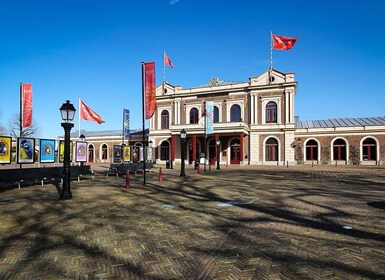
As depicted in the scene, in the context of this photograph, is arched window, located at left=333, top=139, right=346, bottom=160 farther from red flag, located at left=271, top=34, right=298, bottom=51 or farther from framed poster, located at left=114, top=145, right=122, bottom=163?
framed poster, located at left=114, top=145, right=122, bottom=163

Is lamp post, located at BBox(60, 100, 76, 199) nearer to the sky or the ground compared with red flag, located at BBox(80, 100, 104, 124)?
nearer to the ground

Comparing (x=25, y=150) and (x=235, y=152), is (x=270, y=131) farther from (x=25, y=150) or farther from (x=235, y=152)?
(x=25, y=150)

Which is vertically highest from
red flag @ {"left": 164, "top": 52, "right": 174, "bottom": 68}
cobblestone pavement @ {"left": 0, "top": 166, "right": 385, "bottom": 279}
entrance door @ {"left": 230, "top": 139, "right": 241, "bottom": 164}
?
red flag @ {"left": 164, "top": 52, "right": 174, "bottom": 68}

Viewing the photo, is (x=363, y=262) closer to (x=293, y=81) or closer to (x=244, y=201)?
(x=244, y=201)

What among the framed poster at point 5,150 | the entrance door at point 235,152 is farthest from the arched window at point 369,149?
the framed poster at point 5,150

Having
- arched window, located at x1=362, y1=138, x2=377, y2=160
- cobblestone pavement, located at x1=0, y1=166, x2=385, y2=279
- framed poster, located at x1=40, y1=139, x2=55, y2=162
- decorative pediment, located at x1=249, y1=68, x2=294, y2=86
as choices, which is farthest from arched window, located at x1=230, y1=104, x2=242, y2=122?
cobblestone pavement, located at x1=0, y1=166, x2=385, y2=279

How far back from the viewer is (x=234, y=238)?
5055 millimetres

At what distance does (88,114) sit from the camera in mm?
23391

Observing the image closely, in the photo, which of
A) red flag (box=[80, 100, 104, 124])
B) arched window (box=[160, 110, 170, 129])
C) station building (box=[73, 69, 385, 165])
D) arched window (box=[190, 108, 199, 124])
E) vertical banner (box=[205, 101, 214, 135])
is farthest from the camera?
arched window (box=[160, 110, 170, 129])

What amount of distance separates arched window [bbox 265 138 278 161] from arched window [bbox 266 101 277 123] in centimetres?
267

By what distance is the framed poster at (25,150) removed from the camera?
1304cm

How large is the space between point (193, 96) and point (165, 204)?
32.5 m

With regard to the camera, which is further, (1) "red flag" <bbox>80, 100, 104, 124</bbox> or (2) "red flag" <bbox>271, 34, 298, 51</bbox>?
(2) "red flag" <bbox>271, 34, 298, 51</bbox>

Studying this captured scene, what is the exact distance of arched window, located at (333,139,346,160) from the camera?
33.7 m
